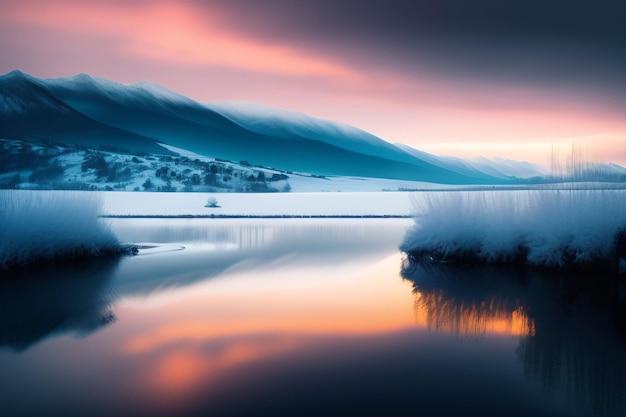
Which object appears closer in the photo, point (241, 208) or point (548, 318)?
point (548, 318)

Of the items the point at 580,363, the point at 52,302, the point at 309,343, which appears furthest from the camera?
the point at 52,302

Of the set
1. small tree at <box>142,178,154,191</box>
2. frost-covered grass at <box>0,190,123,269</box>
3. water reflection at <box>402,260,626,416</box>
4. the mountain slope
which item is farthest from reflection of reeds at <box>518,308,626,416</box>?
the mountain slope

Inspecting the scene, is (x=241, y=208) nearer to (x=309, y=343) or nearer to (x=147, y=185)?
(x=309, y=343)

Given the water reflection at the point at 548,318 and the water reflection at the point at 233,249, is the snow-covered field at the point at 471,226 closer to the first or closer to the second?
the water reflection at the point at 548,318

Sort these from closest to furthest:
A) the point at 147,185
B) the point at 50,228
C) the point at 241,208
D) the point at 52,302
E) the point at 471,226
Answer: the point at 52,302, the point at 50,228, the point at 471,226, the point at 241,208, the point at 147,185

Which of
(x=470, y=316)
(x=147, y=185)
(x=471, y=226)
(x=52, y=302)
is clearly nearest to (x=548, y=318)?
(x=470, y=316)

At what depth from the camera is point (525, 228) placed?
1116 centimetres

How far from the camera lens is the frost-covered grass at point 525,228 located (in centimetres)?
965

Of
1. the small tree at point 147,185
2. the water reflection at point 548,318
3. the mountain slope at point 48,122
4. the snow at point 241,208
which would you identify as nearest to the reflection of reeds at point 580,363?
the water reflection at point 548,318

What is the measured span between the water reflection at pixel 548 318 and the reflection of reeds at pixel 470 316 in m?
0.01

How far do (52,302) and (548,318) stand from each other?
20.3 feet

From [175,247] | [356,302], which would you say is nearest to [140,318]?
[356,302]

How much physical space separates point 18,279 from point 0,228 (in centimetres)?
158

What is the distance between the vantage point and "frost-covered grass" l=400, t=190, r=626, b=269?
9.65m
